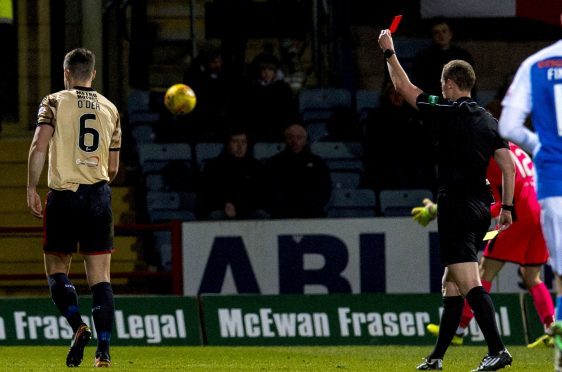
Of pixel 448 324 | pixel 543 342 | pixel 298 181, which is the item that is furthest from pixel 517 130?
pixel 298 181

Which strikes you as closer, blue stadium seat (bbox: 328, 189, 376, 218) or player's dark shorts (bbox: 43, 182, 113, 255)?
player's dark shorts (bbox: 43, 182, 113, 255)

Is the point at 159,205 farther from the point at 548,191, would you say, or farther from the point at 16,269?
the point at 548,191

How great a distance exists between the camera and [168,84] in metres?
19.8

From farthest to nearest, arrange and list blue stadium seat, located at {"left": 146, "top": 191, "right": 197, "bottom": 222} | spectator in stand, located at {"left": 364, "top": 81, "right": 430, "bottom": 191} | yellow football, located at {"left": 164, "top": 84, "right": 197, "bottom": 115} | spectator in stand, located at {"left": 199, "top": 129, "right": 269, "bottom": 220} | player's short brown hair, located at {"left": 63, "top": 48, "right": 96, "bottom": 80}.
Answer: blue stadium seat, located at {"left": 146, "top": 191, "right": 197, "bottom": 222}
spectator in stand, located at {"left": 364, "top": 81, "right": 430, "bottom": 191}
spectator in stand, located at {"left": 199, "top": 129, "right": 269, "bottom": 220}
yellow football, located at {"left": 164, "top": 84, "right": 197, "bottom": 115}
player's short brown hair, located at {"left": 63, "top": 48, "right": 96, "bottom": 80}

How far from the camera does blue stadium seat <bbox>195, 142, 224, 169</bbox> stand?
16922 millimetres

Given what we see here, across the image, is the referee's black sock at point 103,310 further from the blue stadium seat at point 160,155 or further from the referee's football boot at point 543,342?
the blue stadium seat at point 160,155

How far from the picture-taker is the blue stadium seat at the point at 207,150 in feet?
55.5

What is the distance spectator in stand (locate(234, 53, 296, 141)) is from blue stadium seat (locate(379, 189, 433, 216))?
1.59m

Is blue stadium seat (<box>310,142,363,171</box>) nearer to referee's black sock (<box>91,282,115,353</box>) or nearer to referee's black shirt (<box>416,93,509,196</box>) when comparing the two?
referee's black sock (<box>91,282,115,353</box>)

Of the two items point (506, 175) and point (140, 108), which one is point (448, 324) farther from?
point (140, 108)

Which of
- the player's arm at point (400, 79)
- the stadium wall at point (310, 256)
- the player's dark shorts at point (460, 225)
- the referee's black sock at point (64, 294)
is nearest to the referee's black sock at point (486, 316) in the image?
the player's dark shorts at point (460, 225)

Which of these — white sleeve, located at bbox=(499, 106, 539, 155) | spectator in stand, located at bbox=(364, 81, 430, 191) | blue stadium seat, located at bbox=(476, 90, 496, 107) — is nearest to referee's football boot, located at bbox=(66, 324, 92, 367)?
white sleeve, located at bbox=(499, 106, 539, 155)

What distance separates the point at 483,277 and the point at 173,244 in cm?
359

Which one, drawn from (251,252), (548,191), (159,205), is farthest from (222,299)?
(548,191)
